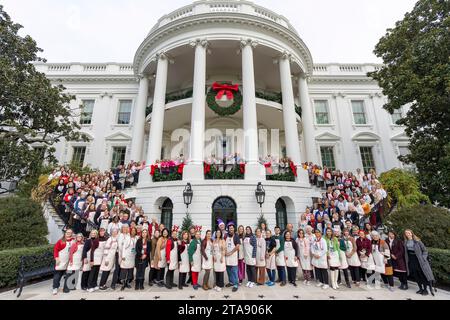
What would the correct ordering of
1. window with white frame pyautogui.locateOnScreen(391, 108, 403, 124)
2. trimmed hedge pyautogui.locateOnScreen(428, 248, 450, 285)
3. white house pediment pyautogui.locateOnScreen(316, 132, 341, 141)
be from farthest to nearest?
window with white frame pyautogui.locateOnScreen(391, 108, 403, 124) → white house pediment pyautogui.locateOnScreen(316, 132, 341, 141) → trimmed hedge pyautogui.locateOnScreen(428, 248, 450, 285)

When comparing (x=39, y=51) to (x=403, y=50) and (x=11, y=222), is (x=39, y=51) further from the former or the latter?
(x=403, y=50)

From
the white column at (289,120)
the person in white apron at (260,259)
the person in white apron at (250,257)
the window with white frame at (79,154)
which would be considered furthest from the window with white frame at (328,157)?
the window with white frame at (79,154)

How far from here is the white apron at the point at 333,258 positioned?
19.8 feet

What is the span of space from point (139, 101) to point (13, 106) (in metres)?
7.04

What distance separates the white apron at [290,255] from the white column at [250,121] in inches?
200

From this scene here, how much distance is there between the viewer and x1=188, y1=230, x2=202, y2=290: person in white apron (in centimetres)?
596

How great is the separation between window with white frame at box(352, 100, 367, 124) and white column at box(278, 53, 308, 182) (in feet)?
30.4

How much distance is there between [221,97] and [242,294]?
11495 mm

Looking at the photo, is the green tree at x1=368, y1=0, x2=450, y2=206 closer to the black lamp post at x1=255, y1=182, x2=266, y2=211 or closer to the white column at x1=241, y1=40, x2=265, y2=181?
the white column at x1=241, y1=40, x2=265, y2=181

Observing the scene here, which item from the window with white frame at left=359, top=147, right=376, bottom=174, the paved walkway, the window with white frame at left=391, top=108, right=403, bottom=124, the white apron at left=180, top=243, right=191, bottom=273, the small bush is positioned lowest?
the paved walkway

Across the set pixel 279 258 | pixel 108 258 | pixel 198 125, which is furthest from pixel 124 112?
pixel 279 258

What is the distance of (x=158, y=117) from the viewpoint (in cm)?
1371

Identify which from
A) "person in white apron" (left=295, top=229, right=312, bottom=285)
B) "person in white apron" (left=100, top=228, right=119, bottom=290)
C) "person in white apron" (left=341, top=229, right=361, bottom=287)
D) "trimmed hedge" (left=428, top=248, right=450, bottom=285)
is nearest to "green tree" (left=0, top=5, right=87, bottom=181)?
"person in white apron" (left=100, top=228, right=119, bottom=290)
